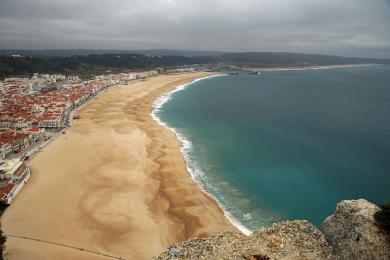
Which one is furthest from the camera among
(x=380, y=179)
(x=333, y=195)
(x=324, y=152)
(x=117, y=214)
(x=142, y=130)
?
(x=142, y=130)

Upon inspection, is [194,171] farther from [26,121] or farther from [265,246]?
[26,121]

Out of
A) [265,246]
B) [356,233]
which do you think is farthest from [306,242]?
[356,233]

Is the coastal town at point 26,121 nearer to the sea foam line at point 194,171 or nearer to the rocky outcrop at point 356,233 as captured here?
the sea foam line at point 194,171

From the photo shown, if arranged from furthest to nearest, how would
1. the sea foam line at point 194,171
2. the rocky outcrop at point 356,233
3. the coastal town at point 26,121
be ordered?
the coastal town at point 26,121
the sea foam line at point 194,171
the rocky outcrop at point 356,233

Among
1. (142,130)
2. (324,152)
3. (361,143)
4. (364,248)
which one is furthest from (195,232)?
(361,143)

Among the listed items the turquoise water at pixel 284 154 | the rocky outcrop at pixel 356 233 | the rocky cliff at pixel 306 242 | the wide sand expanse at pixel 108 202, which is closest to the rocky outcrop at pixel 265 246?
the rocky cliff at pixel 306 242

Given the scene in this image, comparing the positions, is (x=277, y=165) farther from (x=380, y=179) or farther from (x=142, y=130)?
(x=142, y=130)
